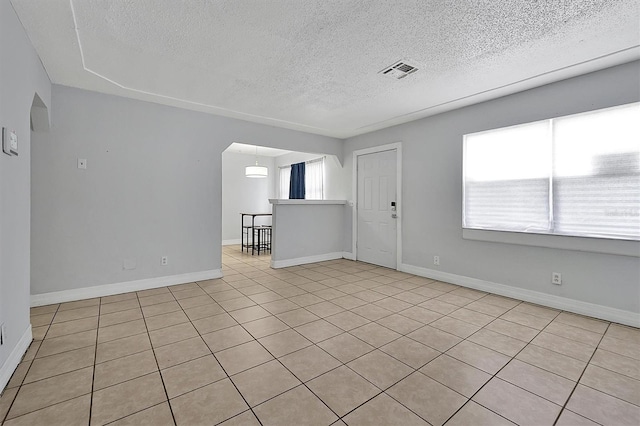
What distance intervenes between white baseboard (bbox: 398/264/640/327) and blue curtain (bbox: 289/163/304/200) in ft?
13.9

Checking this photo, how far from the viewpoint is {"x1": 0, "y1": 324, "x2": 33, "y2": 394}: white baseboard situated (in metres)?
1.76

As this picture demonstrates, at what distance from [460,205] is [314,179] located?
414cm

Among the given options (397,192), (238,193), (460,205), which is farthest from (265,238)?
(460,205)

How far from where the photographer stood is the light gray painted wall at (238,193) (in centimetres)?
789

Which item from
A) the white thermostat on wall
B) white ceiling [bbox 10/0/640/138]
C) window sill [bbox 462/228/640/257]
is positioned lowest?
window sill [bbox 462/228/640/257]

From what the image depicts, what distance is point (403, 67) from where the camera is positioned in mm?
2840


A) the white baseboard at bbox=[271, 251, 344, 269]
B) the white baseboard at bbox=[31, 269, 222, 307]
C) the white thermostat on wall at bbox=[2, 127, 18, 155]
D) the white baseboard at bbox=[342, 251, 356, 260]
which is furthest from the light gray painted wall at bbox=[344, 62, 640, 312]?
Result: the white thermostat on wall at bbox=[2, 127, 18, 155]

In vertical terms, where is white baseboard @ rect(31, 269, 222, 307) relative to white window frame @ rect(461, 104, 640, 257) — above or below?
below

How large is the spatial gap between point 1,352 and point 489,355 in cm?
324

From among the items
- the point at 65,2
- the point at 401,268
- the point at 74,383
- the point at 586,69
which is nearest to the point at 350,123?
the point at 401,268

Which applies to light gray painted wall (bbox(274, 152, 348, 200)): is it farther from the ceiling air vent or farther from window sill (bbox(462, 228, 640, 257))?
the ceiling air vent

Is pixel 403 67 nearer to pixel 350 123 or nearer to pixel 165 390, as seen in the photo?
pixel 350 123

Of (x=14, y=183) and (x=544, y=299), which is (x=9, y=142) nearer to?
(x=14, y=183)

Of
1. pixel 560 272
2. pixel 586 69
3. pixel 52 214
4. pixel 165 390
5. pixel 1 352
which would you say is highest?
pixel 586 69
